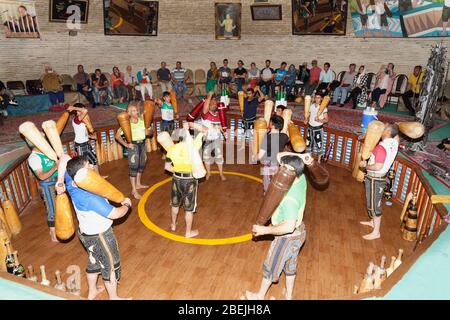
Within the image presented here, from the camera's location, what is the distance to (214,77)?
13.5 meters

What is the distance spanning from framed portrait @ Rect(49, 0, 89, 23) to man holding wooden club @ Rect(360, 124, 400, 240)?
11219 mm

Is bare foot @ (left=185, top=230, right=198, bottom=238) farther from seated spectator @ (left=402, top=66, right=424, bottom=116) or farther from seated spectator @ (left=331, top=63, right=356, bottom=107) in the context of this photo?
seated spectator @ (left=402, top=66, right=424, bottom=116)

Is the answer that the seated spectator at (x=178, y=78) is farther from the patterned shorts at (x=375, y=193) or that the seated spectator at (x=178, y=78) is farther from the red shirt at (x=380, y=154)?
the red shirt at (x=380, y=154)

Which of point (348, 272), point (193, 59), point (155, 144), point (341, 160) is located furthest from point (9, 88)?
point (348, 272)

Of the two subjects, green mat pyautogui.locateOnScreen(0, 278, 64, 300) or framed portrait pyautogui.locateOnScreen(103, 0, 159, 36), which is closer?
green mat pyautogui.locateOnScreen(0, 278, 64, 300)

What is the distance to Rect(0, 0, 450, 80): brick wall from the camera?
1162 cm

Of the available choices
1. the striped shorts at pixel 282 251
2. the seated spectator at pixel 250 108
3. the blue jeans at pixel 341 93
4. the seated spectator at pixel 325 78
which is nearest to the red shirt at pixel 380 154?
the striped shorts at pixel 282 251

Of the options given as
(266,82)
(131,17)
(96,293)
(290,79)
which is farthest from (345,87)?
(96,293)

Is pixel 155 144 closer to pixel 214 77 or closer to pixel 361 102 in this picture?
pixel 214 77

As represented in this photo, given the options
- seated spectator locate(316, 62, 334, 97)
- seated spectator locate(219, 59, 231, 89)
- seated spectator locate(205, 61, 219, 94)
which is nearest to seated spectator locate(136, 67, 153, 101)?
seated spectator locate(205, 61, 219, 94)

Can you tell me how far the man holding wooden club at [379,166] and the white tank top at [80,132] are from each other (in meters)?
4.84

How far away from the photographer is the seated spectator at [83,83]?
11.5m

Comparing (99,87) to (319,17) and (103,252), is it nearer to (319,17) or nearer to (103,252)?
(319,17)

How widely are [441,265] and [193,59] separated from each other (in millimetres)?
13002
